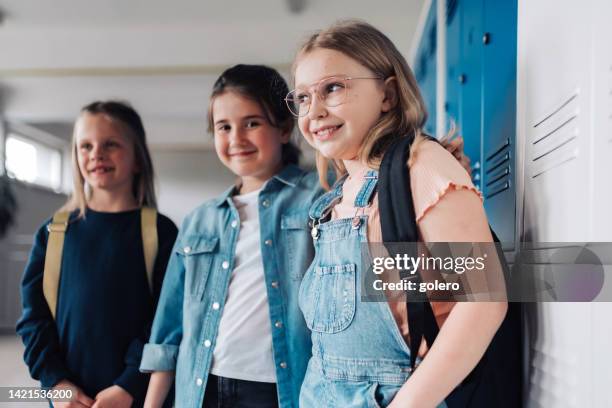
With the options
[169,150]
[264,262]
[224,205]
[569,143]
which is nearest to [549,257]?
[569,143]

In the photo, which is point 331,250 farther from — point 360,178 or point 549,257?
point 549,257

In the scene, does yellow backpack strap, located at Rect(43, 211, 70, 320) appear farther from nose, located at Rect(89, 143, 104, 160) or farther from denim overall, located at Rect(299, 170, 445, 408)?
denim overall, located at Rect(299, 170, 445, 408)

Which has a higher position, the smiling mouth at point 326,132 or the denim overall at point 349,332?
the smiling mouth at point 326,132

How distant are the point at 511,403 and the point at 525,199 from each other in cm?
23

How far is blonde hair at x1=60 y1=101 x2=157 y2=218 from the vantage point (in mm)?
1048

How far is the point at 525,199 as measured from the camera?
2.04ft

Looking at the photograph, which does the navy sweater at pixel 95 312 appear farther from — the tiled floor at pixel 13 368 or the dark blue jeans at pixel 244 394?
the dark blue jeans at pixel 244 394

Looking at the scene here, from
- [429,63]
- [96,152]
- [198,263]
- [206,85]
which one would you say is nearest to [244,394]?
[198,263]

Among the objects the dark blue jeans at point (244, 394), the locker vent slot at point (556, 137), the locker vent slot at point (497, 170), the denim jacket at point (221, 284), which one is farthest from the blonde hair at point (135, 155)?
the locker vent slot at point (556, 137)

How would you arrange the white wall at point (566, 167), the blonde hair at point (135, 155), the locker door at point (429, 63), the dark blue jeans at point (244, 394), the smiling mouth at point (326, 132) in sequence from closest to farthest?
the white wall at point (566, 167) → the smiling mouth at point (326, 132) → the dark blue jeans at point (244, 394) → the blonde hair at point (135, 155) → the locker door at point (429, 63)

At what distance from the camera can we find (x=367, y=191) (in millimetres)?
595

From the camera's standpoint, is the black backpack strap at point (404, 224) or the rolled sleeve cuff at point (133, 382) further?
the rolled sleeve cuff at point (133, 382)

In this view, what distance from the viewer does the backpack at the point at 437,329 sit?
0.51 m

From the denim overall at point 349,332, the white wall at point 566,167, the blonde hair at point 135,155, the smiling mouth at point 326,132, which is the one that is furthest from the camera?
the blonde hair at point 135,155
